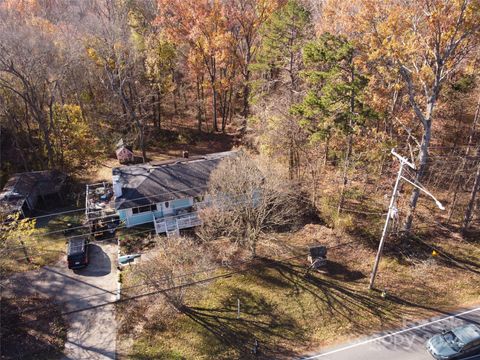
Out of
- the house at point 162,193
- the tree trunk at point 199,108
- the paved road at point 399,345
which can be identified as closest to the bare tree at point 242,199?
the house at point 162,193

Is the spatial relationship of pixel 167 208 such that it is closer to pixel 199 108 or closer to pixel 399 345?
pixel 399 345

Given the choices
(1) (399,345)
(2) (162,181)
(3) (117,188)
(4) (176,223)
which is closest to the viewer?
(1) (399,345)

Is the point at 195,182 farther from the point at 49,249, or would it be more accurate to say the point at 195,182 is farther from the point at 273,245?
the point at 49,249

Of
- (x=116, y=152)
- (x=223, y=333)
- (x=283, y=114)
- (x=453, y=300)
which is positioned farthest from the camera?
(x=116, y=152)

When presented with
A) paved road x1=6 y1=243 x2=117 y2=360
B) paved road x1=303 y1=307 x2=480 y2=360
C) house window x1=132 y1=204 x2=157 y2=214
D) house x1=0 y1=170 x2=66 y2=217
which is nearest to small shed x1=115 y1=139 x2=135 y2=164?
house x1=0 y1=170 x2=66 y2=217

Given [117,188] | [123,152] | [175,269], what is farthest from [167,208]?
[123,152]

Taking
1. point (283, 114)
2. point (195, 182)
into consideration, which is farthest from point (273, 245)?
point (283, 114)
